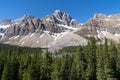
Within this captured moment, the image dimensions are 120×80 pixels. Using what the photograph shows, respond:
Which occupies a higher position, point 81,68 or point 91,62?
point 91,62

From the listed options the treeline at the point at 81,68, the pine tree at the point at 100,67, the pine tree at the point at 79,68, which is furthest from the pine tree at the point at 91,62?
the pine tree at the point at 100,67

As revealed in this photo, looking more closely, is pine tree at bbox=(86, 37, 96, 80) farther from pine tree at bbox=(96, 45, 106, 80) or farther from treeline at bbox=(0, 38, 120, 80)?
pine tree at bbox=(96, 45, 106, 80)

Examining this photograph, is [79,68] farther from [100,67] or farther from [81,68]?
[100,67]

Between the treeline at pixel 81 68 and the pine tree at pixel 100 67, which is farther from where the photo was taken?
the treeline at pixel 81 68

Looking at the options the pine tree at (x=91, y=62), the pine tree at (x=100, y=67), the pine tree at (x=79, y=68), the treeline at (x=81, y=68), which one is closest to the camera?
the pine tree at (x=100, y=67)

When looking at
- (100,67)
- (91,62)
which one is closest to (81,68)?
(91,62)

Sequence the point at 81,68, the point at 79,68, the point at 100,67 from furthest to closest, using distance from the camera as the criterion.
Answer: the point at 79,68 < the point at 81,68 < the point at 100,67

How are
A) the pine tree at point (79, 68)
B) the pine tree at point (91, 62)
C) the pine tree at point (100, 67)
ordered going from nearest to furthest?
the pine tree at point (100, 67) < the pine tree at point (91, 62) < the pine tree at point (79, 68)

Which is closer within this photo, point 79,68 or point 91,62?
point 91,62

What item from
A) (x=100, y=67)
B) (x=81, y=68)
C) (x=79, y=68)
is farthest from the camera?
(x=79, y=68)

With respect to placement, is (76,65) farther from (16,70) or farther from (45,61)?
(16,70)

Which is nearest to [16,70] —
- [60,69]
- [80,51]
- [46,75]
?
[46,75]

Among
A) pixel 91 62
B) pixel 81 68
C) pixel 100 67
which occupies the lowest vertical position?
pixel 81 68

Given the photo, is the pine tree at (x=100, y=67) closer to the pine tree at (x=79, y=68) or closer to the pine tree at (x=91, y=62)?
the pine tree at (x=91, y=62)
